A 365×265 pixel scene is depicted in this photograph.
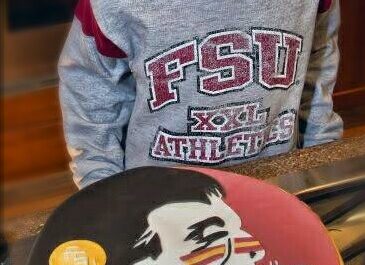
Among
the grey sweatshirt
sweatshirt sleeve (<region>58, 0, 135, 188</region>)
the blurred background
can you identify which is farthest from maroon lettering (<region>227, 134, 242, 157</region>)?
the blurred background

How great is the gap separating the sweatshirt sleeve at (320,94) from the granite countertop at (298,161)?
0.50 ft

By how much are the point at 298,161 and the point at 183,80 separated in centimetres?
13

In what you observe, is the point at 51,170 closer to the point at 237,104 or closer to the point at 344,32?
the point at 237,104

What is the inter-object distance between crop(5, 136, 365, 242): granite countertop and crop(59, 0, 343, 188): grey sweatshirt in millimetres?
86

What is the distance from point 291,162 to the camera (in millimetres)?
416

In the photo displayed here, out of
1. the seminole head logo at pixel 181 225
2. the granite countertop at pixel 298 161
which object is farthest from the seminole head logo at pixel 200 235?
the granite countertop at pixel 298 161

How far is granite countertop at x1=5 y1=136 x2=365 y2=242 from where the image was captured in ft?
1.31

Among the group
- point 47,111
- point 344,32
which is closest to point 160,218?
point 47,111

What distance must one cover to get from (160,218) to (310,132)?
36 centimetres

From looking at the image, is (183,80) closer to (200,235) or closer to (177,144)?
(177,144)

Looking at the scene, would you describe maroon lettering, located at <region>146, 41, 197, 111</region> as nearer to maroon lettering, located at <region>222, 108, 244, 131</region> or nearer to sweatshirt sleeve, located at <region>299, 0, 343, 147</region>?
maroon lettering, located at <region>222, 108, 244, 131</region>

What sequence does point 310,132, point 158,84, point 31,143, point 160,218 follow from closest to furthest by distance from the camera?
1. point 31,143
2. point 160,218
3. point 158,84
4. point 310,132

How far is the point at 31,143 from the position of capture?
14cm

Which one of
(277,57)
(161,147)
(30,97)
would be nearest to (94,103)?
(161,147)
